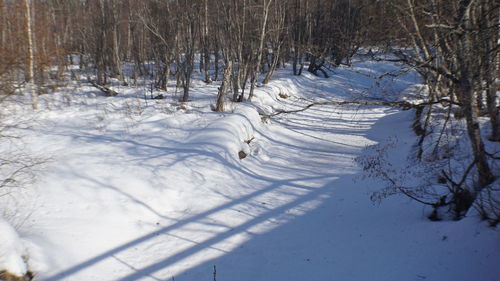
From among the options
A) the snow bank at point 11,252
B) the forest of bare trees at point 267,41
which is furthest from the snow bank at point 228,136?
the snow bank at point 11,252

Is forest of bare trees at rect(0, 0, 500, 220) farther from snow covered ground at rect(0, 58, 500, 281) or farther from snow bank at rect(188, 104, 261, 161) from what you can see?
snow bank at rect(188, 104, 261, 161)

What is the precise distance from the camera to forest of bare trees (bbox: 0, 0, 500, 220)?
480cm

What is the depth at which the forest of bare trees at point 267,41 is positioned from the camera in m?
4.80

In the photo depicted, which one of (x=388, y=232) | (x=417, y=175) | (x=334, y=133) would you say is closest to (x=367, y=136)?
(x=334, y=133)

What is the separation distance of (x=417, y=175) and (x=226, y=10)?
1150cm

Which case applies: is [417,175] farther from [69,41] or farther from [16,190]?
[69,41]

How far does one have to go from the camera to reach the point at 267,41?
1814 centimetres

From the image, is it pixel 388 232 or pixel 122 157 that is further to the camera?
pixel 122 157

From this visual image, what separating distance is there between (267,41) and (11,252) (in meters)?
16.5

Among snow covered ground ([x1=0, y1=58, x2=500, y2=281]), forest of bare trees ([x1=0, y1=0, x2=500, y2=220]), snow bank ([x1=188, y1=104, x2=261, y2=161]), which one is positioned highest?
forest of bare trees ([x1=0, y1=0, x2=500, y2=220])

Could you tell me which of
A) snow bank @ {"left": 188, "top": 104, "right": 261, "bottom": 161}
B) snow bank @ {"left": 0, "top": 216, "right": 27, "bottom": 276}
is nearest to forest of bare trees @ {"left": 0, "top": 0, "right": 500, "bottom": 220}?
snow bank @ {"left": 188, "top": 104, "right": 261, "bottom": 161}

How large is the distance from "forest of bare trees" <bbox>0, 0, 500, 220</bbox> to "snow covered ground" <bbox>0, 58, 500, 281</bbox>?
43.8 inches

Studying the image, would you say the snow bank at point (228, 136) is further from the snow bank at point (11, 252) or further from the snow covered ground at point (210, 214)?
the snow bank at point (11, 252)

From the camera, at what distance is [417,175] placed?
7316 millimetres
